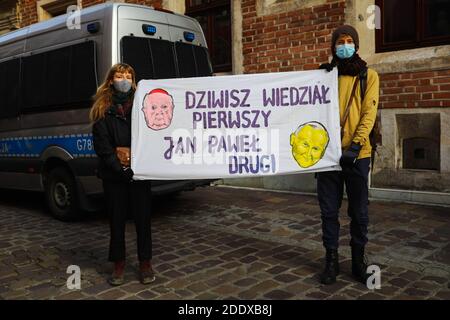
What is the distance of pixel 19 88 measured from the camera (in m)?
6.67

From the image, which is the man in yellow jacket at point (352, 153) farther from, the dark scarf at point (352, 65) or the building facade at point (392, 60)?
the building facade at point (392, 60)

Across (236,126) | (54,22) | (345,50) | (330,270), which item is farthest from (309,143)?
(54,22)

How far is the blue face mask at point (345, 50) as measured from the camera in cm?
357

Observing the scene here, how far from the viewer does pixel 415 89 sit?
642 cm

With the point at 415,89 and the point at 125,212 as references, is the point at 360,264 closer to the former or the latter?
the point at 125,212

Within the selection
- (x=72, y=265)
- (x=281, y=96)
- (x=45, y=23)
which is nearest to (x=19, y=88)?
(x=45, y=23)

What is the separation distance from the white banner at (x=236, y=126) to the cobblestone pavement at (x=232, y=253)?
86cm

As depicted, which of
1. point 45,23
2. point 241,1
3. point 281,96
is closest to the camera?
point 281,96

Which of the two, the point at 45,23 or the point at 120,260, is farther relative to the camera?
the point at 45,23

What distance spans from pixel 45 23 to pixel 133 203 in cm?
368

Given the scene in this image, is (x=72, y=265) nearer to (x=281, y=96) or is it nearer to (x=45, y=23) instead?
(x=281, y=96)

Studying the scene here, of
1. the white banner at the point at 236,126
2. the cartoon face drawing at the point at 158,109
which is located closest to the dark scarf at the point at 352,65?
the white banner at the point at 236,126

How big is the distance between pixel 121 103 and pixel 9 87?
378 cm

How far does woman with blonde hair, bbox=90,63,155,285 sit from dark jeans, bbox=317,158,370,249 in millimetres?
1428
